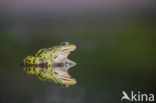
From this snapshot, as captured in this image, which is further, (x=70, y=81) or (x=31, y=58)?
(x=31, y=58)

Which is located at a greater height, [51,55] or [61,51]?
[61,51]

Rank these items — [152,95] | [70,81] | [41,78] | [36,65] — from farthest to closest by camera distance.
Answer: [36,65], [41,78], [70,81], [152,95]

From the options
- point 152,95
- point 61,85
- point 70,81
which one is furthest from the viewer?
point 70,81

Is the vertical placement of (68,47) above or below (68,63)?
above

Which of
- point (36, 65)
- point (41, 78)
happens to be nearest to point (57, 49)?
point (36, 65)

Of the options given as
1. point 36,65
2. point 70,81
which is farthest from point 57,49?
point 70,81

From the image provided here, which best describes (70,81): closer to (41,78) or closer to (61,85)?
(61,85)

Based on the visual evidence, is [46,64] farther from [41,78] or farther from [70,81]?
[70,81]

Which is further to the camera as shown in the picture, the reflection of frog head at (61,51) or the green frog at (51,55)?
the reflection of frog head at (61,51)

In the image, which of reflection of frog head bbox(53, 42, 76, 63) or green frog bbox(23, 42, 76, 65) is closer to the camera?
green frog bbox(23, 42, 76, 65)
